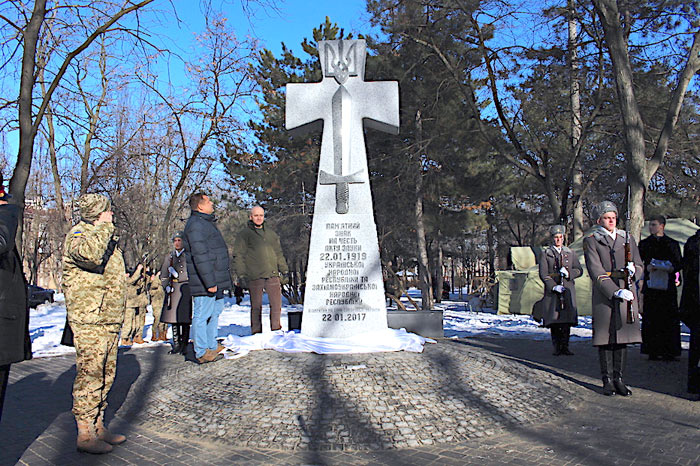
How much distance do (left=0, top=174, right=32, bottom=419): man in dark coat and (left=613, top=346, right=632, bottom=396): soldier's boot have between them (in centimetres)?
519

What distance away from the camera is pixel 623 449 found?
3.93 metres

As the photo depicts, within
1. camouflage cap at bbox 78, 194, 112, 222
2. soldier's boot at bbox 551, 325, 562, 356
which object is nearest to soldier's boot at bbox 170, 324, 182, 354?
camouflage cap at bbox 78, 194, 112, 222

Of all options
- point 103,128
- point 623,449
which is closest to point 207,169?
point 103,128

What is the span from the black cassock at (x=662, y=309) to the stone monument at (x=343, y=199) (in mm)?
3497

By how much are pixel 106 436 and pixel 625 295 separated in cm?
463

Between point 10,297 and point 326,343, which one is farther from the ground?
point 10,297

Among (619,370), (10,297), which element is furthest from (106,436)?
(619,370)

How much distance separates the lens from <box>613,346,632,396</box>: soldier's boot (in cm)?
552

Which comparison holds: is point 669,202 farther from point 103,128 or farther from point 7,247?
point 7,247

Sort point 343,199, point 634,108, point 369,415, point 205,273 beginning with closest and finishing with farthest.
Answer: point 369,415 → point 205,273 → point 343,199 → point 634,108

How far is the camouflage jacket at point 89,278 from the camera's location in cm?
379

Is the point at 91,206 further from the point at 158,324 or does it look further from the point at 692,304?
the point at 158,324

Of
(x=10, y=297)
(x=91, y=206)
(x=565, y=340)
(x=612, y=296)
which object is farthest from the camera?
(x=565, y=340)

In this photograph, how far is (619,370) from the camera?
5582 mm
